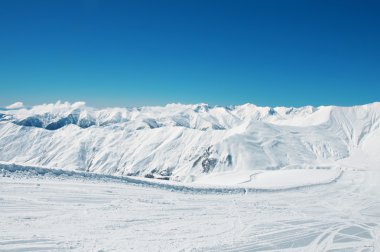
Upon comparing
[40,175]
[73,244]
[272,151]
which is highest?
[272,151]

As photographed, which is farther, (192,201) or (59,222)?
(192,201)

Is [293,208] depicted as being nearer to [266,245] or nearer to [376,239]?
[376,239]

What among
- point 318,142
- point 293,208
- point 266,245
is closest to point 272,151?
point 318,142

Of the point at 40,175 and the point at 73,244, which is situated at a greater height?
the point at 40,175

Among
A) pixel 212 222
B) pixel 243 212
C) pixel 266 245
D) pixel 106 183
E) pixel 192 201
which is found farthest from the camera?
pixel 106 183

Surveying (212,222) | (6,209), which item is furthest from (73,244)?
(212,222)

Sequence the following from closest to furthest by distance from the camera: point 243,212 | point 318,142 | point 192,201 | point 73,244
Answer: point 73,244, point 243,212, point 192,201, point 318,142

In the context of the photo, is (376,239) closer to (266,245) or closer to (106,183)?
(266,245)
